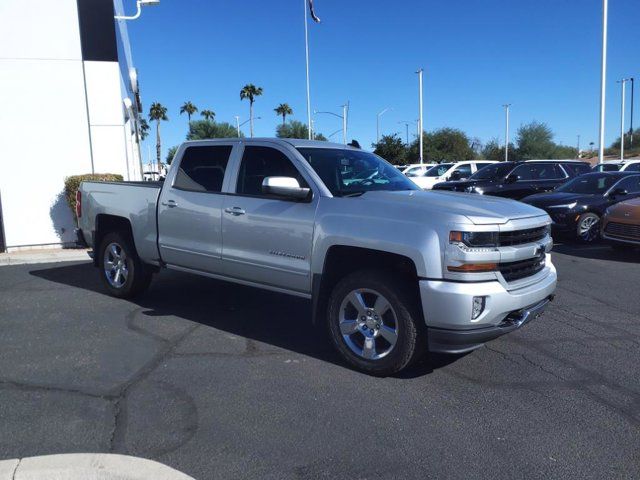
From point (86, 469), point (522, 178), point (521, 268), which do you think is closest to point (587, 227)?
point (522, 178)

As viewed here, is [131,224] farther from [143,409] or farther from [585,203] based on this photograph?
[585,203]

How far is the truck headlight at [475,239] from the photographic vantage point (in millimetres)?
3838

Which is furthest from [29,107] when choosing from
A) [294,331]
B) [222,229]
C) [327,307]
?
[327,307]

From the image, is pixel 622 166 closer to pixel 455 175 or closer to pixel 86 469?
pixel 455 175

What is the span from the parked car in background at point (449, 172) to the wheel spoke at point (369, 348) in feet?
57.9

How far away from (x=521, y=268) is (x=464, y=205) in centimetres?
69

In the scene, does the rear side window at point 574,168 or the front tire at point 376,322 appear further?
the rear side window at point 574,168

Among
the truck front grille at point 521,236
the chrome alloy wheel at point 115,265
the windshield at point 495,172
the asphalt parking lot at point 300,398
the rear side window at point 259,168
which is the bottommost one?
the asphalt parking lot at point 300,398

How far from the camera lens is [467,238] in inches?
151

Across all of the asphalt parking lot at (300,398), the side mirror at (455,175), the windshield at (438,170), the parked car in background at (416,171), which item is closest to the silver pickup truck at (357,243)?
the asphalt parking lot at (300,398)

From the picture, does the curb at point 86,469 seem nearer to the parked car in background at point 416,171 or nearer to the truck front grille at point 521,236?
the truck front grille at point 521,236

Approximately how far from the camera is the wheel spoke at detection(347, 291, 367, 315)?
4316mm

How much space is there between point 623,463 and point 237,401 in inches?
96.6

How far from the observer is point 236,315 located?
6.10m
